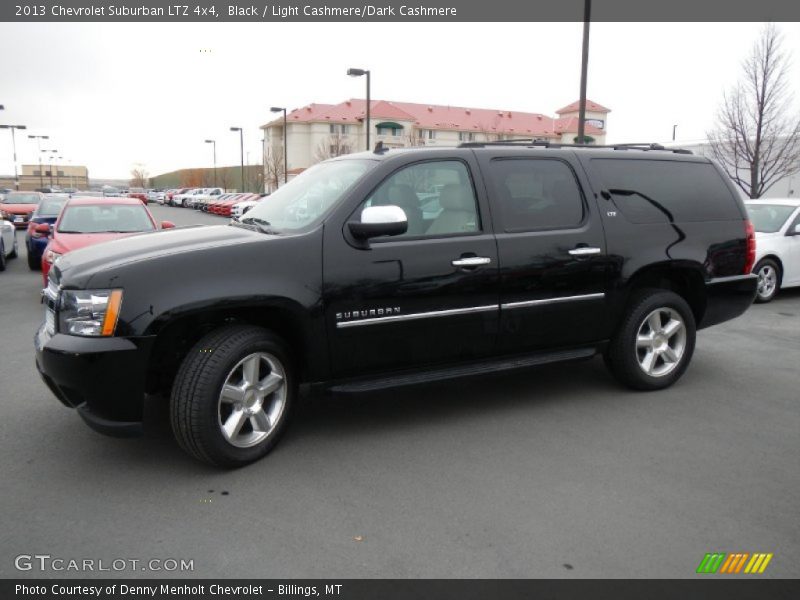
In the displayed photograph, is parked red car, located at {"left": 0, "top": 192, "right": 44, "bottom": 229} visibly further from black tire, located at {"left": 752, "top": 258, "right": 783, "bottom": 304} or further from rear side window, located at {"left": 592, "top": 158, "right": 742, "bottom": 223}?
rear side window, located at {"left": 592, "top": 158, "right": 742, "bottom": 223}

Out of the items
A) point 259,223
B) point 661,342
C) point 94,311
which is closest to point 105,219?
point 259,223

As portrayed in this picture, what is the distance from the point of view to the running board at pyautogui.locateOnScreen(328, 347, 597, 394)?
4199 millimetres

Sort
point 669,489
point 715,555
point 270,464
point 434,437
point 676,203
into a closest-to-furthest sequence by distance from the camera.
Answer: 1. point 715,555
2. point 669,489
3. point 270,464
4. point 434,437
5. point 676,203

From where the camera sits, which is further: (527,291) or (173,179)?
(173,179)

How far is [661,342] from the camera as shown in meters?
5.40

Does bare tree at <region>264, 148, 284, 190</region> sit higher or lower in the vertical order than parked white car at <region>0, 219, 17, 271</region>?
higher

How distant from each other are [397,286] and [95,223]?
7.44 meters

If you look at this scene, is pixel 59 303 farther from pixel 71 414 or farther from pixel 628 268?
pixel 628 268

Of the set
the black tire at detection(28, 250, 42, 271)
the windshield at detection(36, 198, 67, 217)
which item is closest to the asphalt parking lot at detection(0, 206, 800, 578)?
the black tire at detection(28, 250, 42, 271)

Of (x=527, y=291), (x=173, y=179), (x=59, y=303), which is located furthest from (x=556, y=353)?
(x=173, y=179)

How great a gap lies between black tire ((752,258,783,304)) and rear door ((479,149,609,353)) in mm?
6052

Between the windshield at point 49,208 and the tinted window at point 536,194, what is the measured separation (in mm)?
14212

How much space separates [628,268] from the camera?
16.7 feet
